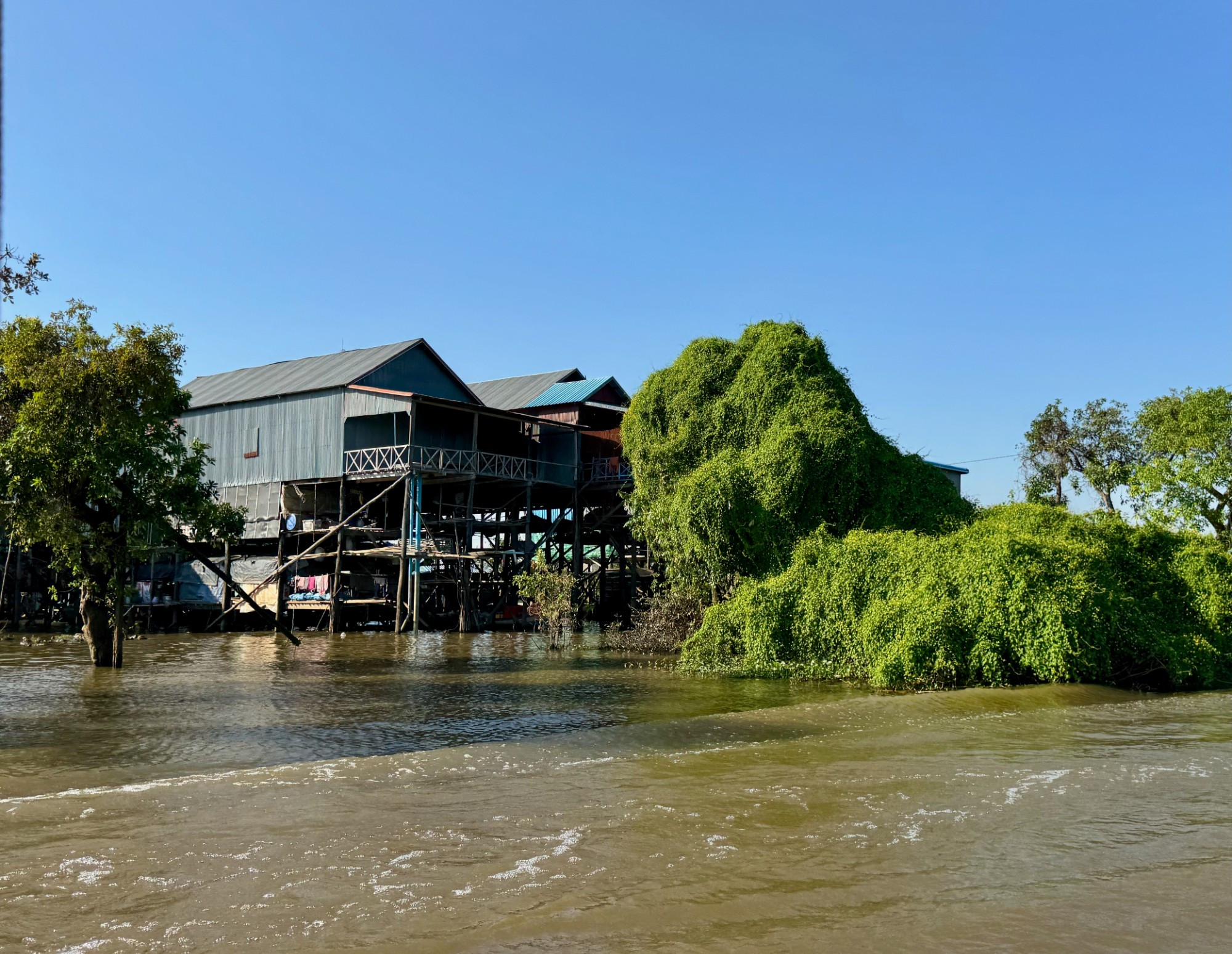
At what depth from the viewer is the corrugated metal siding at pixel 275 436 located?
112 feet

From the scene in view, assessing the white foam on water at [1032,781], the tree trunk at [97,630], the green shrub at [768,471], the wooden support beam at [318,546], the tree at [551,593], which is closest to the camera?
the white foam on water at [1032,781]

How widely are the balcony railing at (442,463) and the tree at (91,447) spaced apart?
508 inches

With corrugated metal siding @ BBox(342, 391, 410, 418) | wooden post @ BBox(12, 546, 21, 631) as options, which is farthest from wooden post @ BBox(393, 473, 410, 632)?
wooden post @ BBox(12, 546, 21, 631)

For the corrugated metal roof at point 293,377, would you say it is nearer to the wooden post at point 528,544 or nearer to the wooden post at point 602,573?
the wooden post at point 528,544

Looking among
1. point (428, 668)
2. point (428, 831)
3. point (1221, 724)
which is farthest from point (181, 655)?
point (1221, 724)

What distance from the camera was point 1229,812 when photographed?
7.24 metres

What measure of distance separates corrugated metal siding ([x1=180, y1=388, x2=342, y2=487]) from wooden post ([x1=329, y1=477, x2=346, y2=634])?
837 mm

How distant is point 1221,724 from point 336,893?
35.6 ft

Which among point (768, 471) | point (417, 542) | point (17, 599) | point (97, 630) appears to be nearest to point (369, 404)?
point (417, 542)

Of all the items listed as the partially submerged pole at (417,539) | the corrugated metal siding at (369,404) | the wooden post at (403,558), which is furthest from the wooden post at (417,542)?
the corrugated metal siding at (369,404)

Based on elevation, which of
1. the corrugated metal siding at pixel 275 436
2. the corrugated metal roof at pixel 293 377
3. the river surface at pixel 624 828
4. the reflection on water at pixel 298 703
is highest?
the corrugated metal roof at pixel 293 377

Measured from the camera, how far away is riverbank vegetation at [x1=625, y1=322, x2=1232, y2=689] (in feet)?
49.1

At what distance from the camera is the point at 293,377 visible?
3778 cm

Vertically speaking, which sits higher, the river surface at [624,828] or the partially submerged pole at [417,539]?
the partially submerged pole at [417,539]
